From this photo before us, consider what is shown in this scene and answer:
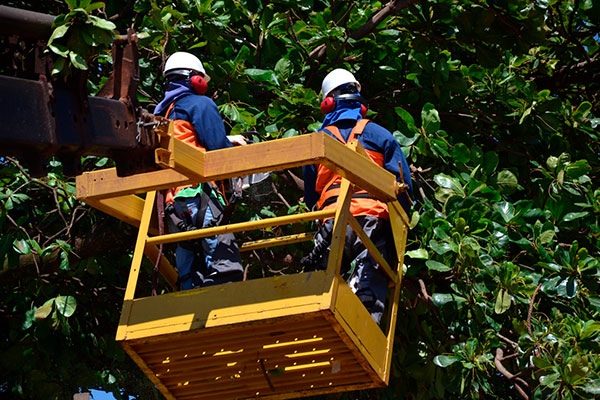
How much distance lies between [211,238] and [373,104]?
8.00 feet

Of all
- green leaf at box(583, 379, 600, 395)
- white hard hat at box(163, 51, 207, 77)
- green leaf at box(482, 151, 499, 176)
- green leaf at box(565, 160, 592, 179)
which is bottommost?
green leaf at box(583, 379, 600, 395)

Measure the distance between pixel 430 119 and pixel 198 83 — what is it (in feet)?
5.53

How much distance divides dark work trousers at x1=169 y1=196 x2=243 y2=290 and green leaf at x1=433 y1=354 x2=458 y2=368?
152 cm

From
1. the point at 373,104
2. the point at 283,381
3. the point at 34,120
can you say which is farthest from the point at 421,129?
the point at 34,120

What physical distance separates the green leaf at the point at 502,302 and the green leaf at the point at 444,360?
0.42m

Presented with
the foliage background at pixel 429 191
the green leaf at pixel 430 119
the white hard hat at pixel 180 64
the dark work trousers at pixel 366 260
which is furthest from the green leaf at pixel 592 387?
the white hard hat at pixel 180 64

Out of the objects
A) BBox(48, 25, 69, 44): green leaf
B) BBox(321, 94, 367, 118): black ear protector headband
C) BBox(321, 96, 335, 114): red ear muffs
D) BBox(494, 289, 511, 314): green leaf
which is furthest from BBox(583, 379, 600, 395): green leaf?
BBox(48, 25, 69, 44): green leaf

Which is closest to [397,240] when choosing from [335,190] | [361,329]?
[335,190]

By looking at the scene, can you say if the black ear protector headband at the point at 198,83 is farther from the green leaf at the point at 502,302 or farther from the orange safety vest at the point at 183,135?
the green leaf at the point at 502,302

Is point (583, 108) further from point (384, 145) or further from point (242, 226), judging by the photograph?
point (242, 226)

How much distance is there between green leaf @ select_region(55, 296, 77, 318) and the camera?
8.07m

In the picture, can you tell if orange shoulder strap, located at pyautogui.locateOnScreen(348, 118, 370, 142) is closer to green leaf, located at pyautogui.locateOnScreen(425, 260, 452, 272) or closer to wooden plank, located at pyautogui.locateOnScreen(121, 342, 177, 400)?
green leaf, located at pyautogui.locateOnScreen(425, 260, 452, 272)

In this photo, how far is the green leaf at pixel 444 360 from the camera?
7383mm

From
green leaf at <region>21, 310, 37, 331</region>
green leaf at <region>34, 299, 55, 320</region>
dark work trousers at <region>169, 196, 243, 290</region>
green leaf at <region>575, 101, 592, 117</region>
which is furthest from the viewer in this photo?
green leaf at <region>575, 101, 592, 117</region>
